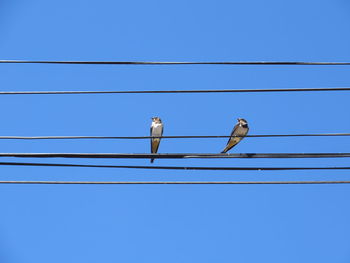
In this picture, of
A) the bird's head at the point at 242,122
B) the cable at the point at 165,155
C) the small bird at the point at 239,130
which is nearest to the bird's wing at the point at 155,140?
the small bird at the point at 239,130

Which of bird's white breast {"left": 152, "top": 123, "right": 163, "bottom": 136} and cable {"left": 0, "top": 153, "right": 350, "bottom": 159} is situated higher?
bird's white breast {"left": 152, "top": 123, "right": 163, "bottom": 136}

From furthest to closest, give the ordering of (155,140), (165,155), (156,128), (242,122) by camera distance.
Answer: (156,128), (155,140), (242,122), (165,155)

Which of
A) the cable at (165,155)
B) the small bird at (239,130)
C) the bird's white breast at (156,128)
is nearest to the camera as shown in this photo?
the cable at (165,155)

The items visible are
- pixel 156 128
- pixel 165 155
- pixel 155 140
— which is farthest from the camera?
pixel 156 128

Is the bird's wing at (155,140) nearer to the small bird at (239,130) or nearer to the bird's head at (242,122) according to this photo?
the small bird at (239,130)

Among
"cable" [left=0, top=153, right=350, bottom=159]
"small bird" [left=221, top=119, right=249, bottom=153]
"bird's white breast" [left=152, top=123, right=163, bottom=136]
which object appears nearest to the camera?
"cable" [left=0, top=153, right=350, bottom=159]

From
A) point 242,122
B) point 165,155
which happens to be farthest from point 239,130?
point 165,155

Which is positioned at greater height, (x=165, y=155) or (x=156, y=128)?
(x=156, y=128)

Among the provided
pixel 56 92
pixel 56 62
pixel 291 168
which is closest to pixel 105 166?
pixel 56 92

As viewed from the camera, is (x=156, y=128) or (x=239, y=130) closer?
(x=239, y=130)

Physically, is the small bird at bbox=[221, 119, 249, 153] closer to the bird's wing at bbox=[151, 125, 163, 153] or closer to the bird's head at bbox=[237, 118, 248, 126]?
the bird's head at bbox=[237, 118, 248, 126]

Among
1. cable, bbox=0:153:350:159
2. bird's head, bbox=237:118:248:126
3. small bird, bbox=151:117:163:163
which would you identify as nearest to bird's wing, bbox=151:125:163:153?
small bird, bbox=151:117:163:163

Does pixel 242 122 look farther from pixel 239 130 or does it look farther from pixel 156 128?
pixel 156 128

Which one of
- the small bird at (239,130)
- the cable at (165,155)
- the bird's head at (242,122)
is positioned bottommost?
the cable at (165,155)
